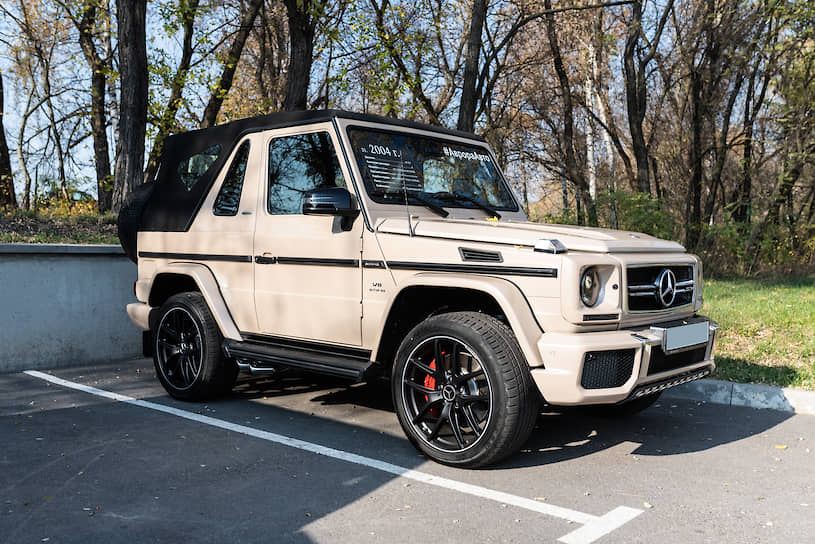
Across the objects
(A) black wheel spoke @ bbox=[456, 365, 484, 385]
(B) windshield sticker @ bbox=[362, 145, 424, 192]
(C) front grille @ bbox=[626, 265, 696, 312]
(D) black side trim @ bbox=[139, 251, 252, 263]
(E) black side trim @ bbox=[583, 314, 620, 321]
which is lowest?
(A) black wheel spoke @ bbox=[456, 365, 484, 385]

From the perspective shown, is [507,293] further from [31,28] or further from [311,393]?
[31,28]

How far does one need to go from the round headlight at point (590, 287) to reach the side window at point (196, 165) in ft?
11.1

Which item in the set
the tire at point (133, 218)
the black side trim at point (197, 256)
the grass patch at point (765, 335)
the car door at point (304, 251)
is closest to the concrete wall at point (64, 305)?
the tire at point (133, 218)

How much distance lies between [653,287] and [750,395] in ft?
7.44

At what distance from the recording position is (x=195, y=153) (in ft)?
20.5

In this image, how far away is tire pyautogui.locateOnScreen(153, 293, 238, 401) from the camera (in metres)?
5.84

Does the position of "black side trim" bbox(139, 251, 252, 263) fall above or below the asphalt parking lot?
above

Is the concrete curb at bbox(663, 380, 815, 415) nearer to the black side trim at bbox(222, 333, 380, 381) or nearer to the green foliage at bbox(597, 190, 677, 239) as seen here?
the black side trim at bbox(222, 333, 380, 381)

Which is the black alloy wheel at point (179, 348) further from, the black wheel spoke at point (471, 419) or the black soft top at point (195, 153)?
the black wheel spoke at point (471, 419)

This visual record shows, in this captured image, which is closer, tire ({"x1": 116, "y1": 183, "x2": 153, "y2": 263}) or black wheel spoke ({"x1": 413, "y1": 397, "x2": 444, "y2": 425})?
black wheel spoke ({"x1": 413, "y1": 397, "x2": 444, "y2": 425})

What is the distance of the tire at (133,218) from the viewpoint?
6625 millimetres

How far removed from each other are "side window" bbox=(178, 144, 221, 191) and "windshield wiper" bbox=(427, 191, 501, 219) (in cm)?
198

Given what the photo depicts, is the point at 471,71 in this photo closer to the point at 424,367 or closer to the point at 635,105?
the point at 635,105

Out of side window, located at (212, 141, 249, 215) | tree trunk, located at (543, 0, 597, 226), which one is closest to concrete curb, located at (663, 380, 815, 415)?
side window, located at (212, 141, 249, 215)
